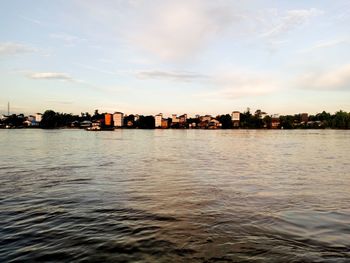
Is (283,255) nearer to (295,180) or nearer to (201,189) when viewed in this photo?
(201,189)

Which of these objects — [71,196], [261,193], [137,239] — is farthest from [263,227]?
[71,196]

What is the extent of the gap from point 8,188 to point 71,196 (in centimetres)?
431

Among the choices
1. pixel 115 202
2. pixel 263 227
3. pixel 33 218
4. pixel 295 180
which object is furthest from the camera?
pixel 295 180

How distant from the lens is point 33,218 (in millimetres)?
11219

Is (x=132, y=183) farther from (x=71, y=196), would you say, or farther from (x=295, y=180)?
(x=295, y=180)

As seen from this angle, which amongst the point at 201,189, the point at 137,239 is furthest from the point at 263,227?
the point at 201,189

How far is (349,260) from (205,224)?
432 centimetres

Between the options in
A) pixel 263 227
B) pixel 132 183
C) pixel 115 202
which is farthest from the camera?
pixel 132 183

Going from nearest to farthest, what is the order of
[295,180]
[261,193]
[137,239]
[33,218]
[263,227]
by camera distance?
1. [137,239]
2. [263,227]
3. [33,218]
4. [261,193]
5. [295,180]

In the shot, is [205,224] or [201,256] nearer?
[201,256]

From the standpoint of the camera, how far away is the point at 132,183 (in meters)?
19.0

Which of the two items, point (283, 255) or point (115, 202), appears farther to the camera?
point (115, 202)

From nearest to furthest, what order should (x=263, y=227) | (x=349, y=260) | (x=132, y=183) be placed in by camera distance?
(x=349, y=260) → (x=263, y=227) → (x=132, y=183)

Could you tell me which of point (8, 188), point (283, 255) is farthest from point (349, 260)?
point (8, 188)
